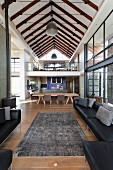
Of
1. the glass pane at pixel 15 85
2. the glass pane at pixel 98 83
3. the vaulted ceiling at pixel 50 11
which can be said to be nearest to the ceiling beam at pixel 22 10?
the vaulted ceiling at pixel 50 11

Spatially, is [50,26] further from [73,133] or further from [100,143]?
[100,143]

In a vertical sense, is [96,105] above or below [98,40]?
below

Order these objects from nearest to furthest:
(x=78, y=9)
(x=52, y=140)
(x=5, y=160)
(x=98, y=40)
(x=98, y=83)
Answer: (x=5, y=160)
(x=52, y=140)
(x=78, y=9)
(x=98, y=40)
(x=98, y=83)

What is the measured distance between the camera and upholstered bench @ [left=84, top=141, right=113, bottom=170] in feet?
6.12

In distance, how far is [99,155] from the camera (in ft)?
6.88

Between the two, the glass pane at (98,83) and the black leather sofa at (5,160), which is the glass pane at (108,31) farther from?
the black leather sofa at (5,160)

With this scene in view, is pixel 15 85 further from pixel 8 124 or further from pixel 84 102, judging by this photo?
pixel 8 124

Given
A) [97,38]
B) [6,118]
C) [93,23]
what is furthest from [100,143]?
[97,38]

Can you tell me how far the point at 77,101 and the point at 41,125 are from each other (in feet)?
8.98

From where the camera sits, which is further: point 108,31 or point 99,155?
point 108,31

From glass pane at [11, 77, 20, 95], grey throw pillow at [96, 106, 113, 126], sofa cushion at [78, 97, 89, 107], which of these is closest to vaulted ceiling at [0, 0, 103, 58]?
sofa cushion at [78, 97, 89, 107]

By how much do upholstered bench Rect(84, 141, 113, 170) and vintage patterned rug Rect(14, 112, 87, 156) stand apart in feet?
2.43

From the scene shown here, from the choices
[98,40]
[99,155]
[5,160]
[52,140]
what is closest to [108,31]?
[98,40]

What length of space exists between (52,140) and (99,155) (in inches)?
71.3
